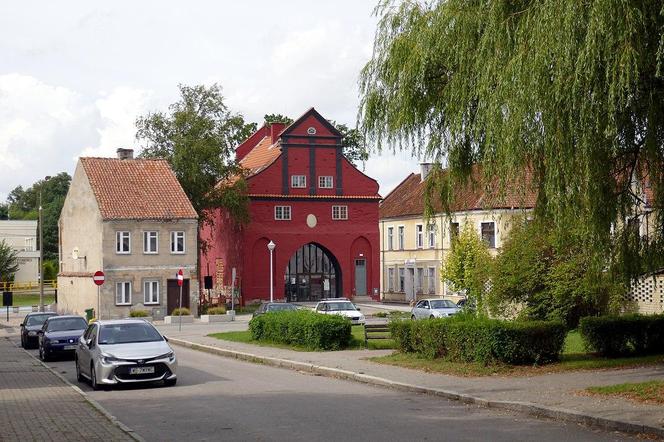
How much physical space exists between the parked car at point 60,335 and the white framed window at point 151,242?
91.8 ft

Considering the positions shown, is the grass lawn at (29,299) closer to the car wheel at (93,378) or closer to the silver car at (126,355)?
the silver car at (126,355)

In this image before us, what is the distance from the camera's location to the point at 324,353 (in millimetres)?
27672

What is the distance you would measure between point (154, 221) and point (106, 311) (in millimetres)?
6927

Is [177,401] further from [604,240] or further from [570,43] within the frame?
[570,43]

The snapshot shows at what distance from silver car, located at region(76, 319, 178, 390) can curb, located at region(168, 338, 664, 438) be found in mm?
4202

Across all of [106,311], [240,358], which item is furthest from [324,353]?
[106,311]

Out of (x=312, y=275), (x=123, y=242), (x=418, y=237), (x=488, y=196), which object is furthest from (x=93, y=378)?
(x=312, y=275)

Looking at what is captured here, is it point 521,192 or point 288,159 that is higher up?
point 288,159

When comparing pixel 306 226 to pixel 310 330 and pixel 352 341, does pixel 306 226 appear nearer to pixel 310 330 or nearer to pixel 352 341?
pixel 352 341

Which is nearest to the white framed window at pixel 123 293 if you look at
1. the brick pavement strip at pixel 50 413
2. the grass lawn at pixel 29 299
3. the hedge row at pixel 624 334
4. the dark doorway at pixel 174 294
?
the dark doorway at pixel 174 294

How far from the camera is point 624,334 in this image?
70.5 feet

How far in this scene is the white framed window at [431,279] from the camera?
224 ft

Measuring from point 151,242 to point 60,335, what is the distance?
29634mm

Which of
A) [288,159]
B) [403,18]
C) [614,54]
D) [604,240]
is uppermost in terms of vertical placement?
[288,159]
